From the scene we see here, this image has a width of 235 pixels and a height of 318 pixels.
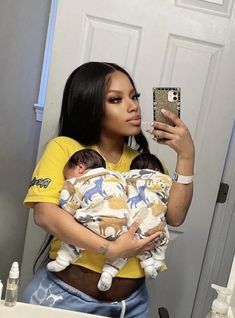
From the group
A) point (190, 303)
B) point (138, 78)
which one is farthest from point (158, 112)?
point (190, 303)

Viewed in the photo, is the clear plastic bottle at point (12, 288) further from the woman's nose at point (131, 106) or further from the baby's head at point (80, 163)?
the woman's nose at point (131, 106)

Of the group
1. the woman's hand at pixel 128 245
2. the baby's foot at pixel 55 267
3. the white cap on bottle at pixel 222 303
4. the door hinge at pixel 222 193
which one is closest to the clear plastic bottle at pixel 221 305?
the white cap on bottle at pixel 222 303

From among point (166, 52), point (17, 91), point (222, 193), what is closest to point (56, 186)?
point (17, 91)

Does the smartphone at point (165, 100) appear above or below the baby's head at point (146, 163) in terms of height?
above

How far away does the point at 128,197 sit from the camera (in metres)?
0.73

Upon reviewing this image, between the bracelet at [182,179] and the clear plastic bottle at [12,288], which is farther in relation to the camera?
the bracelet at [182,179]

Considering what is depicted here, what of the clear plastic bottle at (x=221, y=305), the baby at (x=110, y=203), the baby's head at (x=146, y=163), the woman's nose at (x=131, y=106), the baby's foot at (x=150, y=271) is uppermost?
the woman's nose at (x=131, y=106)

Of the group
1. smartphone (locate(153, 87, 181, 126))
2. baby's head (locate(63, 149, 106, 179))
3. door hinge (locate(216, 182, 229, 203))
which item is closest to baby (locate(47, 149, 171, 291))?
baby's head (locate(63, 149, 106, 179))

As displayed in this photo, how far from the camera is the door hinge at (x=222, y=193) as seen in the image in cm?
120

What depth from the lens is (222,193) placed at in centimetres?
120

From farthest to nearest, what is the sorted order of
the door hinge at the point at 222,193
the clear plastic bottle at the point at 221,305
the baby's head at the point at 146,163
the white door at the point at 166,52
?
the door hinge at the point at 222,193, the white door at the point at 166,52, the baby's head at the point at 146,163, the clear plastic bottle at the point at 221,305

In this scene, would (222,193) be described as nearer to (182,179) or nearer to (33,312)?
(182,179)

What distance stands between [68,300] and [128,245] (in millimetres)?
155

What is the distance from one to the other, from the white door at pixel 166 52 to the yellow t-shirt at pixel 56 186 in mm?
261
